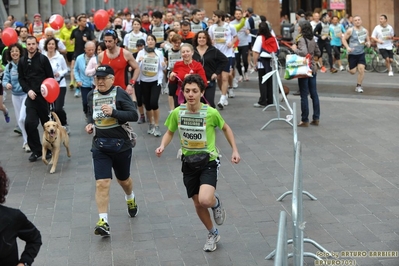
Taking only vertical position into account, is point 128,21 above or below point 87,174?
above

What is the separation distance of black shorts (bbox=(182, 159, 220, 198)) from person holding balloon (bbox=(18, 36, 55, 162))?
199 inches

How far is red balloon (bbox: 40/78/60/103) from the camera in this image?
12.7 metres

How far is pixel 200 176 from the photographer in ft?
27.0

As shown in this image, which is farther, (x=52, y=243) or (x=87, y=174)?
(x=87, y=174)

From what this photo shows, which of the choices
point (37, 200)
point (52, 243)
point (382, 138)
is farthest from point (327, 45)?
point (52, 243)

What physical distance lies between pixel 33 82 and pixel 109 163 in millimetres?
4454

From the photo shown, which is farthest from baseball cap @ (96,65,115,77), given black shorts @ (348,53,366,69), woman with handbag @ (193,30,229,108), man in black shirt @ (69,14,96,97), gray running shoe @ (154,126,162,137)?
man in black shirt @ (69,14,96,97)

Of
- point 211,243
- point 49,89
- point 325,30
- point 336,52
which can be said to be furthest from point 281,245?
point 336,52

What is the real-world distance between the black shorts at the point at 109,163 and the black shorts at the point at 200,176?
96cm

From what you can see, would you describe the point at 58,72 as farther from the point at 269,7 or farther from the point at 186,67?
the point at 269,7

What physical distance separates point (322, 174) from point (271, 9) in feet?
77.5

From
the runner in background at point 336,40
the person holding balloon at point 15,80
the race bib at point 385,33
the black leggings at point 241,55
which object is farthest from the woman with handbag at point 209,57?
the runner in background at point 336,40

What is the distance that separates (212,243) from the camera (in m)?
8.32

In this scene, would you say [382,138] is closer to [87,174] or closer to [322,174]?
[322,174]
